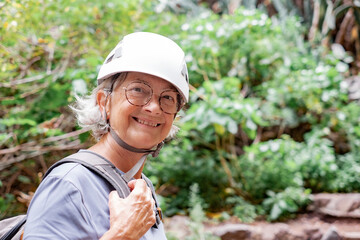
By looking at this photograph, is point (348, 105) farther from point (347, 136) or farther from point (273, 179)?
point (273, 179)

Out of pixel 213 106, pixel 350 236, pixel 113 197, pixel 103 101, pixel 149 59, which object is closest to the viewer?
pixel 113 197

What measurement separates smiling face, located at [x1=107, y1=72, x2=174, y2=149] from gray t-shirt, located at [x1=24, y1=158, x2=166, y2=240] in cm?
21

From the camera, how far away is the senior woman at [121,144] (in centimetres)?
94

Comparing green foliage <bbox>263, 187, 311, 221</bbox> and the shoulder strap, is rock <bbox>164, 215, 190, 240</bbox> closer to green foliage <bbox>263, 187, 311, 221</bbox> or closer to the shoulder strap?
green foliage <bbox>263, 187, 311, 221</bbox>

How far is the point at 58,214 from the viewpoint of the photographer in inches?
36.5

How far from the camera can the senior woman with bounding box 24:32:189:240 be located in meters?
0.94

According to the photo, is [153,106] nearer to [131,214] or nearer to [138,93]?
[138,93]

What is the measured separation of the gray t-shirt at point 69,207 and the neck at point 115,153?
0.16 metres

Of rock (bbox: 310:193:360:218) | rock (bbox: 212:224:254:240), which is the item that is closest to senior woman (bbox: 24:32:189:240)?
rock (bbox: 212:224:254:240)

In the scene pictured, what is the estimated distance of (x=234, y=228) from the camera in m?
4.30

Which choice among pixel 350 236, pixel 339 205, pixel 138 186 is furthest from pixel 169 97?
pixel 339 205

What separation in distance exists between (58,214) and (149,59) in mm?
514

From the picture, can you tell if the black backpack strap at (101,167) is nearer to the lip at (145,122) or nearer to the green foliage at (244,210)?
the lip at (145,122)

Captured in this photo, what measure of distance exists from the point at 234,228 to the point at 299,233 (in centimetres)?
75
